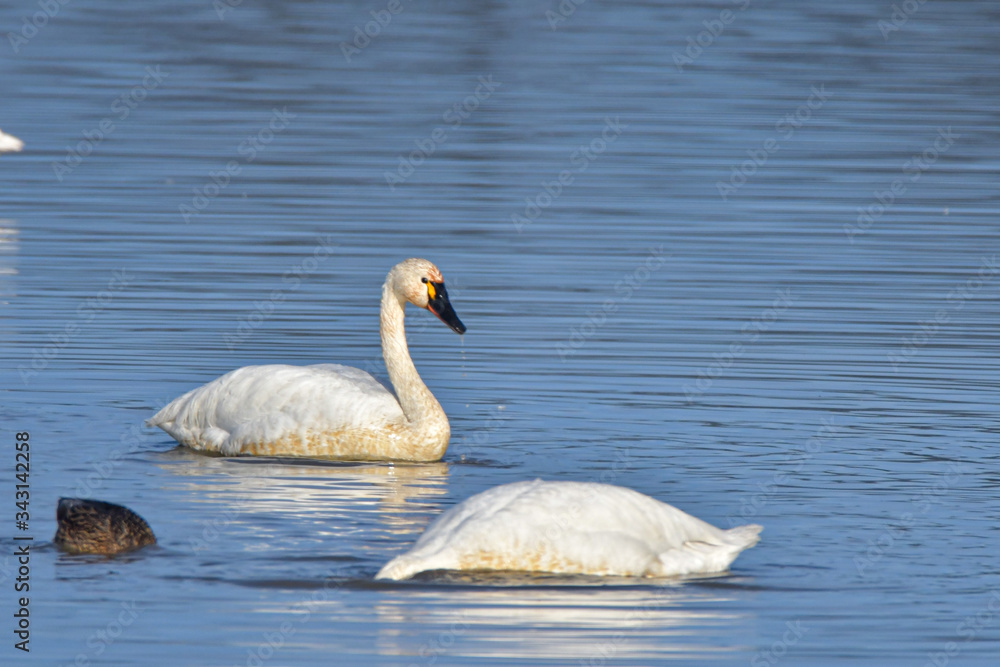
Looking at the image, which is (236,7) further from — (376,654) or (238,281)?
(376,654)

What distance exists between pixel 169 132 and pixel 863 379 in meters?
14.1

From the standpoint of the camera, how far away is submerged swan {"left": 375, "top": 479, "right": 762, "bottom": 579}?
9.41 m

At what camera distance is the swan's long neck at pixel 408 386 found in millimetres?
12484

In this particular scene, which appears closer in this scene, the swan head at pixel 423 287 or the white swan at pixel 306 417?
the white swan at pixel 306 417

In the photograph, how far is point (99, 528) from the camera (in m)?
9.67

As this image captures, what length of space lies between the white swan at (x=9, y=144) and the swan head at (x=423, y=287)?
36.8ft

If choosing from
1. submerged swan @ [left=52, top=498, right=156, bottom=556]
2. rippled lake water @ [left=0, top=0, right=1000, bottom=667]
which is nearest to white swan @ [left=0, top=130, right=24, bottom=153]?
rippled lake water @ [left=0, top=0, right=1000, bottom=667]

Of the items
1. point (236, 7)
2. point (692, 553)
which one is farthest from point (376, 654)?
point (236, 7)

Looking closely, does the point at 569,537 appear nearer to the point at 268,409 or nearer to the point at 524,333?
the point at 268,409

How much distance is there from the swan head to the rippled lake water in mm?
738

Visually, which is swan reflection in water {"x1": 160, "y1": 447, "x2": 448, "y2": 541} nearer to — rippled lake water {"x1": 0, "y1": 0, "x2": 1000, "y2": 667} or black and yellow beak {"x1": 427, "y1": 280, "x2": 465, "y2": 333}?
rippled lake water {"x1": 0, "y1": 0, "x2": 1000, "y2": 667}

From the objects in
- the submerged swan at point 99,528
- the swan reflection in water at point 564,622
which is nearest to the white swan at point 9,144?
the submerged swan at point 99,528

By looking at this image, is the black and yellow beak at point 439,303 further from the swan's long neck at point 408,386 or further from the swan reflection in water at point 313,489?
the swan reflection in water at point 313,489

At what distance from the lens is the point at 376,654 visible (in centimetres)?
831
